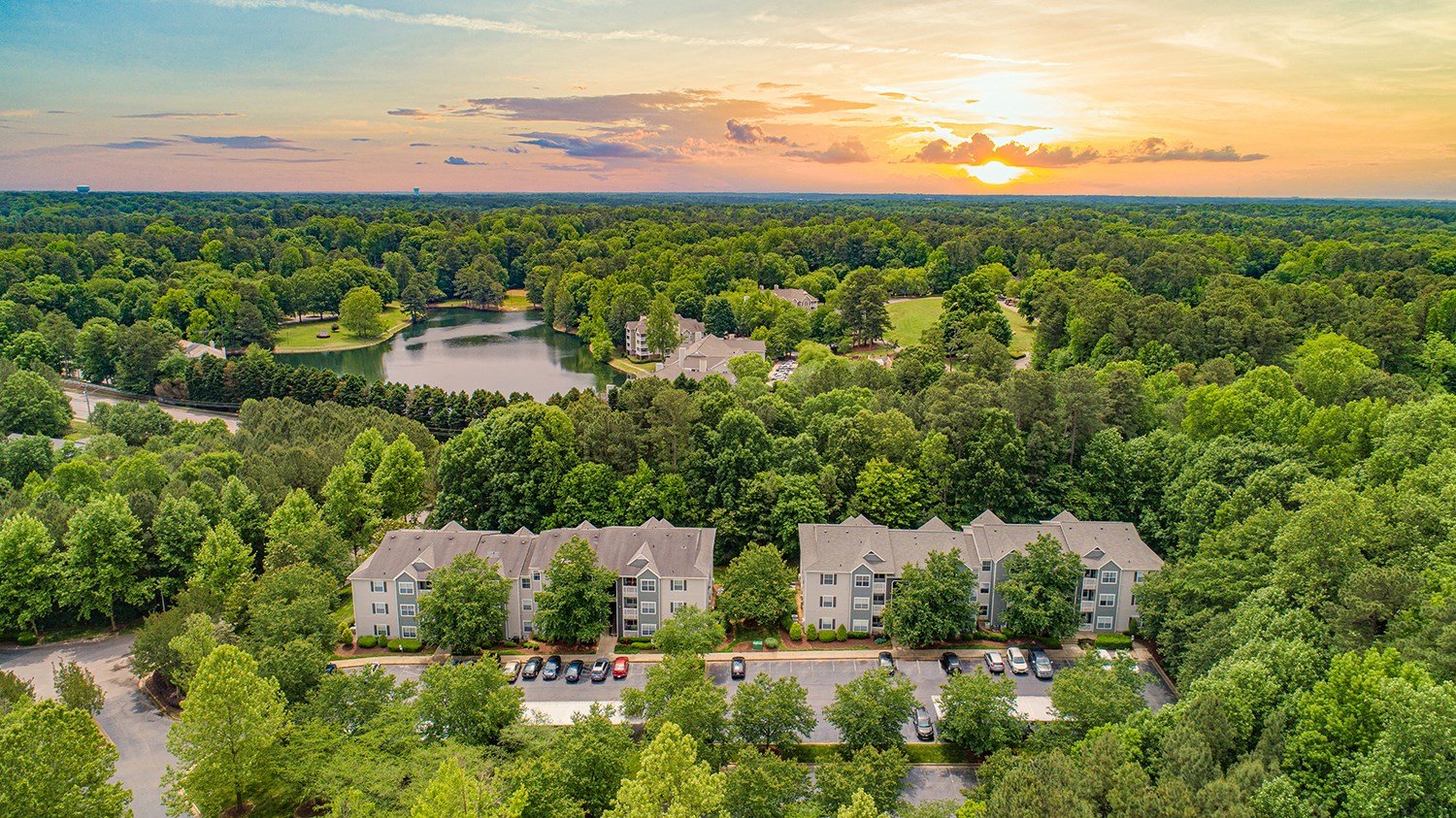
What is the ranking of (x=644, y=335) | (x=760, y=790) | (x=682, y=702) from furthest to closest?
(x=644, y=335) → (x=682, y=702) → (x=760, y=790)

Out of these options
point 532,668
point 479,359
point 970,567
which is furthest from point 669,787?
point 479,359

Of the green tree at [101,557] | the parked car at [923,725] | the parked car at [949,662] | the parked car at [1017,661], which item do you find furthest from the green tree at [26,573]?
the parked car at [1017,661]

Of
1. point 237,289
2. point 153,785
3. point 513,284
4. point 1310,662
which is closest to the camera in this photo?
point 1310,662

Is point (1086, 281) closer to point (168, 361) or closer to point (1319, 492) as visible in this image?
point (1319, 492)

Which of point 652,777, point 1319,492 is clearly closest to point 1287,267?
point 1319,492

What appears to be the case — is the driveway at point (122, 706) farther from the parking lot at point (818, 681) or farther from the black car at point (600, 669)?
the black car at point (600, 669)

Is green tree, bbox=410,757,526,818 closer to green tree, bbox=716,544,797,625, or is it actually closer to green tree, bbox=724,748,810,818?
green tree, bbox=724,748,810,818

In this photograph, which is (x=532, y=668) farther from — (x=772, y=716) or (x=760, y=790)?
(x=760, y=790)
